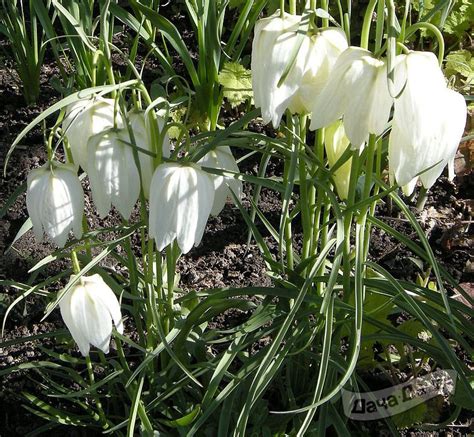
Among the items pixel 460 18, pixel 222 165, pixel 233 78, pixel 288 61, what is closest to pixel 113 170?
pixel 222 165

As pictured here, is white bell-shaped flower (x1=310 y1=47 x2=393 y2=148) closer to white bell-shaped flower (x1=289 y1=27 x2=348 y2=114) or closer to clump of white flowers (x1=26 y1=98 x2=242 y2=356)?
white bell-shaped flower (x1=289 y1=27 x2=348 y2=114)

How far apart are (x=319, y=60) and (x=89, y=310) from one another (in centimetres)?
51

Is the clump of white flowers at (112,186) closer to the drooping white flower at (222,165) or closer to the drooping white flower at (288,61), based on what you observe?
the drooping white flower at (222,165)

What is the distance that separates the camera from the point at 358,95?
103 centimetres

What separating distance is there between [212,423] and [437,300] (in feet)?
1.52

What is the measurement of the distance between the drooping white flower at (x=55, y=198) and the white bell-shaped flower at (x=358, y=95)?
0.40m

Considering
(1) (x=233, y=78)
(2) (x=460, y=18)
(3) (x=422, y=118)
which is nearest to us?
(3) (x=422, y=118)

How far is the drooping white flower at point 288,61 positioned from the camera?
1.10 m

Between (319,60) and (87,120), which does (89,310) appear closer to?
(87,120)

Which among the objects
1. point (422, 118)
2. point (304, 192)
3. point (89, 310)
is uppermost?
point (422, 118)

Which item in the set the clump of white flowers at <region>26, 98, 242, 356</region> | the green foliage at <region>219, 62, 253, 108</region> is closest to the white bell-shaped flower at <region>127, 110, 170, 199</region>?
the clump of white flowers at <region>26, 98, 242, 356</region>

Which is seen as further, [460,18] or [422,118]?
[460,18]

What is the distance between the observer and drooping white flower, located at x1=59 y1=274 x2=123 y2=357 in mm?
1251

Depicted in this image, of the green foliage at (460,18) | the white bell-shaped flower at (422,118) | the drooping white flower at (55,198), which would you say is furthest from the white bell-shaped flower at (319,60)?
the green foliage at (460,18)
